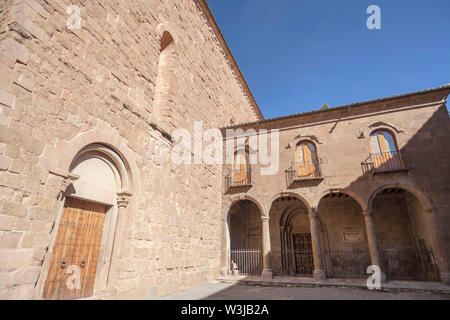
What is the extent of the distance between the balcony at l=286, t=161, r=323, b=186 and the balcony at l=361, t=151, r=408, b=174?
70.5 inches

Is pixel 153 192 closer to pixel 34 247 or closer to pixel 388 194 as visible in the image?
pixel 34 247

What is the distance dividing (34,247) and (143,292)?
2.76 m

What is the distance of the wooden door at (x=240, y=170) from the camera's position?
11391mm

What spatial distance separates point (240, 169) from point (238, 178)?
1.47 feet

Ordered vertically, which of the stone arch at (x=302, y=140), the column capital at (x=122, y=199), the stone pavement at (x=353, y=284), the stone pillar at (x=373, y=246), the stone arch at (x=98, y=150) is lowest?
the stone pavement at (x=353, y=284)

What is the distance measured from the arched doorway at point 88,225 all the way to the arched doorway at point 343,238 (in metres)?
8.65

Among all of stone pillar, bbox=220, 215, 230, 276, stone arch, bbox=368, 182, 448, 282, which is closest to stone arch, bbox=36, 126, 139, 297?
stone pillar, bbox=220, 215, 230, 276

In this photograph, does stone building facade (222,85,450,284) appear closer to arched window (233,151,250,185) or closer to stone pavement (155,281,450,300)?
arched window (233,151,250,185)

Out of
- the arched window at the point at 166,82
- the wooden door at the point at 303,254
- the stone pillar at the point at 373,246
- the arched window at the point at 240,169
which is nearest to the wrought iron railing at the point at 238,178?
the arched window at the point at 240,169

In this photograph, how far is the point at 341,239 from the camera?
36.1ft

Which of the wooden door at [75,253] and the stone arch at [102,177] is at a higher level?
the stone arch at [102,177]

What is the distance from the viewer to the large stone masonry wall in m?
3.22

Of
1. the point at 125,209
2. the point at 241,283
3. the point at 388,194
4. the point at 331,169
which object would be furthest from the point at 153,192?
the point at 388,194

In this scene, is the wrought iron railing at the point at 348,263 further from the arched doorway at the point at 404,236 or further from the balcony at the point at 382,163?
the balcony at the point at 382,163
